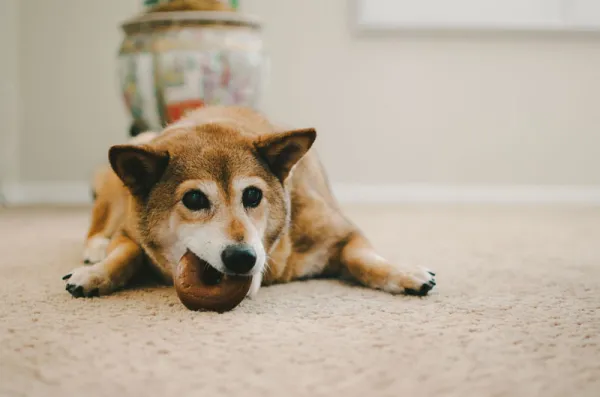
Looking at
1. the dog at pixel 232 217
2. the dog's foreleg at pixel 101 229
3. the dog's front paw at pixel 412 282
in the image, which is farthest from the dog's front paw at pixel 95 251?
the dog's front paw at pixel 412 282

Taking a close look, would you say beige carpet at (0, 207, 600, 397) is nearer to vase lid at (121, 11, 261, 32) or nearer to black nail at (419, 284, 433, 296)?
black nail at (419, 284, 433, 296)

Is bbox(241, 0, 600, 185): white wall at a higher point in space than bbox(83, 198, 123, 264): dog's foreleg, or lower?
higher

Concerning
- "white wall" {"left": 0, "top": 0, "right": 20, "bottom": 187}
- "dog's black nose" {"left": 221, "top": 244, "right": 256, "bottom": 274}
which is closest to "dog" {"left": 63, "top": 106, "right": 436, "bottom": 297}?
"dog's black nose" {"left": 221, "top": 244, "right": 256, "bottom": 274}

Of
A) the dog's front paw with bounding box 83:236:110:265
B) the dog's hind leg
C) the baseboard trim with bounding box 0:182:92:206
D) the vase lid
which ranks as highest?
the vase lid

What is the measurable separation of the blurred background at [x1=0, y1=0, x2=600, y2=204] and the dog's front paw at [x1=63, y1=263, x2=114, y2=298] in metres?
2.26

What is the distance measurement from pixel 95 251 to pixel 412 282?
0.86 meters

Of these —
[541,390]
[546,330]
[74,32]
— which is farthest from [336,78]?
[541,390]

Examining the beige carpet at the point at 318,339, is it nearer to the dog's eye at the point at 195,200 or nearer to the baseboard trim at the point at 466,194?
the dog's eye at the point at 195,200

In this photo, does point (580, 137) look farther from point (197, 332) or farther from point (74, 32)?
point (197, 332)

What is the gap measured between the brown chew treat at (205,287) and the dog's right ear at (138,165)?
0.19 m

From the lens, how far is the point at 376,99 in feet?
12.3

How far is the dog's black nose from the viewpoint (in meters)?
1.25

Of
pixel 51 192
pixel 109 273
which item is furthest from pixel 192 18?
pixel 109 273

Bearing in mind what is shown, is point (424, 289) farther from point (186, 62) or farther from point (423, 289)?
point (186, 62)
